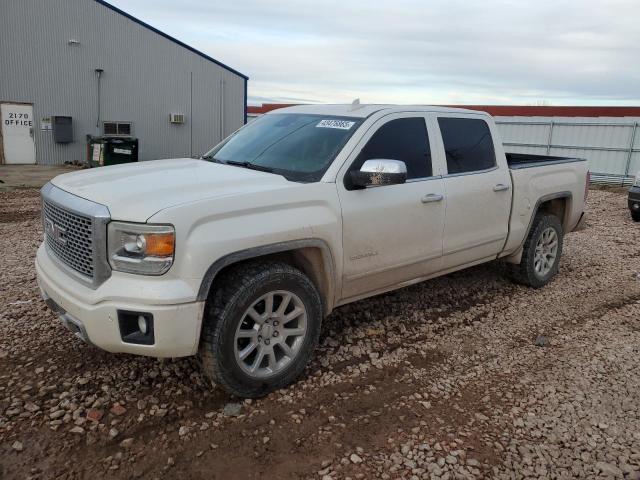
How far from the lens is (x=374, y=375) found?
380 cm

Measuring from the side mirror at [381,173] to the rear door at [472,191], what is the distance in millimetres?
993

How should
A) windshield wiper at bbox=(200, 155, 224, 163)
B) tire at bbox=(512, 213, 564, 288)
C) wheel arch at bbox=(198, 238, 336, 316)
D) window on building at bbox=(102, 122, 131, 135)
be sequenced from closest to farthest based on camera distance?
wheel arch at bbox=(198, 238, 336, 316)
windshield wiper at bbox=(200, 155, 224, 163)
tire at bbox=(512, 213, 564, 288)
window on building at bbox=(102, 122, 131, 135)

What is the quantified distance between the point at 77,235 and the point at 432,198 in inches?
103

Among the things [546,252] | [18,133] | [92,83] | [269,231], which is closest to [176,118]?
[92,83]

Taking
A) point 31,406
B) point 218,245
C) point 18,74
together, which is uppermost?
point 18,74

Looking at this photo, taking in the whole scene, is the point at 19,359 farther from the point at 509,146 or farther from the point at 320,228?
the point at 509,146

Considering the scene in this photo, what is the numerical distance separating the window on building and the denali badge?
63.4ft

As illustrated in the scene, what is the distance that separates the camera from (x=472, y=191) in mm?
4617

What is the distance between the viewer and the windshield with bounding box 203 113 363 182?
381 centimetres

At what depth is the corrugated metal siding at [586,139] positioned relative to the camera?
720 inches

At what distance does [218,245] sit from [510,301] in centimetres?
364

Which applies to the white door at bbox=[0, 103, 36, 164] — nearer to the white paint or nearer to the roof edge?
the roof edge

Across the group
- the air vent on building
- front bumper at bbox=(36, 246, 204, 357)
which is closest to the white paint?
front bumper at bbox=(36, 246, 204, 357)

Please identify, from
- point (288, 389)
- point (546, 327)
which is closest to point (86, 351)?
point (288, 389)
